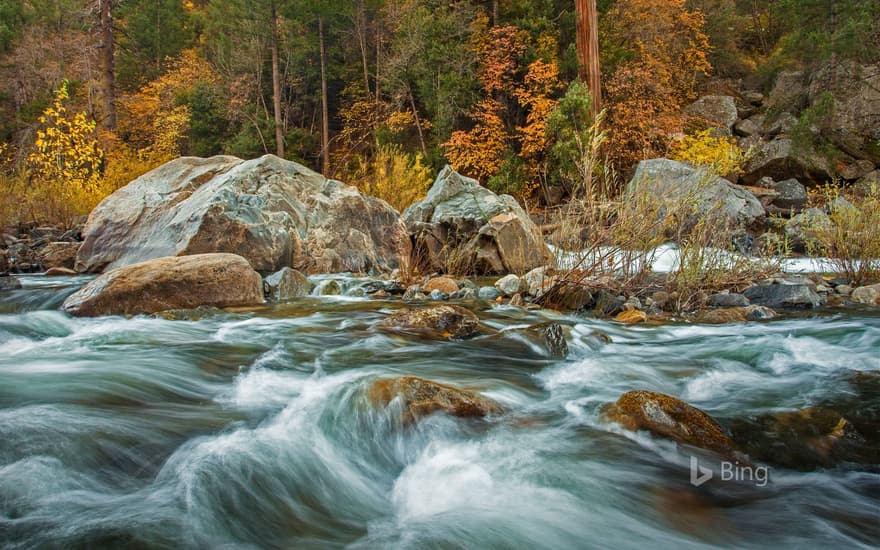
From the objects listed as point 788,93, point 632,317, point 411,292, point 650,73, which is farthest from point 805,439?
point 788,93

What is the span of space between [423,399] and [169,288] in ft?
11.6

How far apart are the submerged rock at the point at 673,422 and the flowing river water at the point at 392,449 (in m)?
0.06

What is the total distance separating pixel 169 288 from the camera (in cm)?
528

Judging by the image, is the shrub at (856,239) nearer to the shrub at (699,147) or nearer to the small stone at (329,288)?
the small stone at (329,288)

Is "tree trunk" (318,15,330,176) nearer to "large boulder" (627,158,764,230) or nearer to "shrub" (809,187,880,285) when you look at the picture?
"large boulder" (627,158,764,230)

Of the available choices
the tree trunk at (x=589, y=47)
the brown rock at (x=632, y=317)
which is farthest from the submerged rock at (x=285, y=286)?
the tree trunk at (x=589, y=47)

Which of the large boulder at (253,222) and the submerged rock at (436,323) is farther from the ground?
the large boulder at (253,222)

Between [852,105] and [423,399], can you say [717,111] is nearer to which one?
[852,105]

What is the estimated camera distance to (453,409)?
9.11 feet

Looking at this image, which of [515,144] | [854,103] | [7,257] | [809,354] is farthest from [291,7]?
[809,354]

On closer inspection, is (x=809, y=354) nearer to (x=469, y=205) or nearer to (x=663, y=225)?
(x=663, y=225)

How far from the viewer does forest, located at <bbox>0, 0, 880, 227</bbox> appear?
13.9m

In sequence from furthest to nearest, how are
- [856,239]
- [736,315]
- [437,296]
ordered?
[437,296], [856,239], [736,315]

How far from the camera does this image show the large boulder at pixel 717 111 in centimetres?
1834
